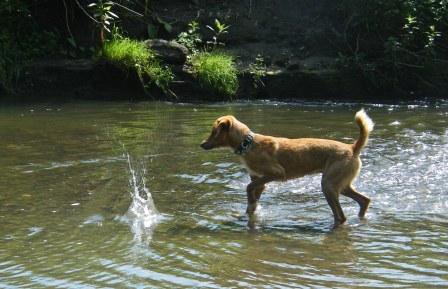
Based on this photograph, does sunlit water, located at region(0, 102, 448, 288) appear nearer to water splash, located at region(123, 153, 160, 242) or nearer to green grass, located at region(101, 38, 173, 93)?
water splash, located at region(123, 153, 160, 242)

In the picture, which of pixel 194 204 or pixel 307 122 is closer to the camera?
pixel 194 204

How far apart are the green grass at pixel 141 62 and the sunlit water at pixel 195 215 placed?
334 centimetres

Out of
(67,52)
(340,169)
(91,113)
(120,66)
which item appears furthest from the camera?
(67,52)

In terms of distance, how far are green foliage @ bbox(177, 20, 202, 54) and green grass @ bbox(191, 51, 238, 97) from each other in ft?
3.15

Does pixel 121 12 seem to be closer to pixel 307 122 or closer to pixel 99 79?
pixel 99 79

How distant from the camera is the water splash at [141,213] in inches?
265

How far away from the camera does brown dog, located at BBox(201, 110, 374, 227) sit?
7395mm

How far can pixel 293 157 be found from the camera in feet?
25.0

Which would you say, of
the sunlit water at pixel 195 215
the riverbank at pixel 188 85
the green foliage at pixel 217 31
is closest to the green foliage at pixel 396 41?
the riverbank at pixel 188 85

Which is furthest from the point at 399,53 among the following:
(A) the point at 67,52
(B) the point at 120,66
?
(A) the point at 67,52

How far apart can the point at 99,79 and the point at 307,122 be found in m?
5.53

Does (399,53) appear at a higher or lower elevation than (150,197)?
higher

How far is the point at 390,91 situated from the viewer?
53.5 feet

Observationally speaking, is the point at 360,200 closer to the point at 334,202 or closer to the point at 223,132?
the point at 334,202
